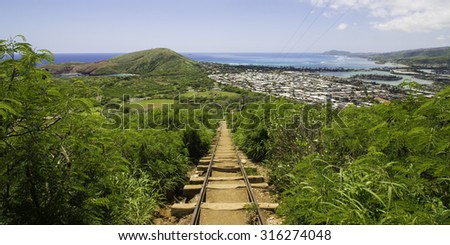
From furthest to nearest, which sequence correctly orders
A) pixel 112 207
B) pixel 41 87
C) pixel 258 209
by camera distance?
pixel 258 209
pixel 112 207
pixel 41 87

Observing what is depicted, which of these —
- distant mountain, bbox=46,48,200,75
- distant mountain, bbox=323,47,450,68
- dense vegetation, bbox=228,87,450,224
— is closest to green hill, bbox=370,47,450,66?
distant mountain, bbox=323,47,450,68

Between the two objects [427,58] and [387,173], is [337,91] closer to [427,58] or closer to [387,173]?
[387,173]

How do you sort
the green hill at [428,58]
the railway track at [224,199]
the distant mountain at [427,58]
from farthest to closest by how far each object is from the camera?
1. the green hill at [428,58]
2. the distant mountain at [427,58]
3. the railway track at [224,199]

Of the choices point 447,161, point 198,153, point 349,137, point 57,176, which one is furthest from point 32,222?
point 198,153

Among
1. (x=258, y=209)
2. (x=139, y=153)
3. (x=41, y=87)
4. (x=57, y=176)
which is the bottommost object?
(x=258, y=209)

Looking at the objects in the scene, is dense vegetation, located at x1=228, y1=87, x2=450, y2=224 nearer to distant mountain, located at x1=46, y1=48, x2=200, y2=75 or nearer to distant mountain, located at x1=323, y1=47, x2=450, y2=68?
distant mountain, located at x1=323, y1=47, x2=450, y2=68

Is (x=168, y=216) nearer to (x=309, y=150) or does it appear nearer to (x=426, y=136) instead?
(x=309, y=150)

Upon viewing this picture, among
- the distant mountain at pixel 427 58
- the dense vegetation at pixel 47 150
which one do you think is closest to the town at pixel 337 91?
the dense vegetation at pixel 47 150

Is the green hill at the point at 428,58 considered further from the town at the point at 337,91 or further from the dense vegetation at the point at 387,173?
the dense vegetation at the point at 387,173
